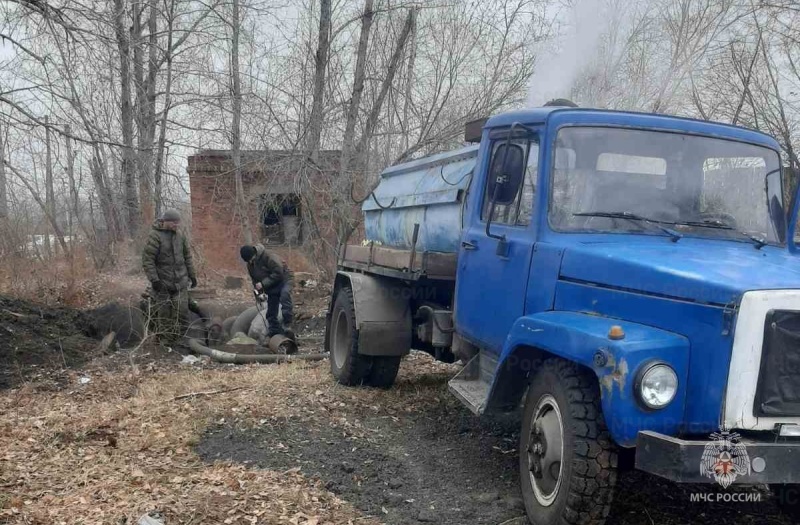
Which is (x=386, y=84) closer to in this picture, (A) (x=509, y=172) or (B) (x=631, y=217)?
(A) (x=509, y=172)

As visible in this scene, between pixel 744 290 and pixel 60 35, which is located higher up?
pixel 60 35

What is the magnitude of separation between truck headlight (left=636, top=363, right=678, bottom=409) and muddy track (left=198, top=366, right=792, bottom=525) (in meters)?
1.04

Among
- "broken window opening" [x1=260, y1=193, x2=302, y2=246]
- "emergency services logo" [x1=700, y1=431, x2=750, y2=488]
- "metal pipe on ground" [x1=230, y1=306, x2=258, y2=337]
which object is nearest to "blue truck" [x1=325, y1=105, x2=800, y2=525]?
"emergency services logo" [x1=700, y1=431, x2=750, y2=488]

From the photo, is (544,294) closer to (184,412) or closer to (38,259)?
(184,412)

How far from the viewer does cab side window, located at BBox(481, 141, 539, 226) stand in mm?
4430

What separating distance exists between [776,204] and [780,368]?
1.77 m

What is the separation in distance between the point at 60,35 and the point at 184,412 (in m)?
5.14

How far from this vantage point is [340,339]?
24.3 ft

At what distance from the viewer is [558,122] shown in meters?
4.36

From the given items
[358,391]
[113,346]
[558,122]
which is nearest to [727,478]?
[558,122]

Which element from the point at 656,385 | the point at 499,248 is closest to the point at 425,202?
the point at 499,248

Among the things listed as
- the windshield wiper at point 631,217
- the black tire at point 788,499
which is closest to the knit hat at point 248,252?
the windshield wiper at point 631,217

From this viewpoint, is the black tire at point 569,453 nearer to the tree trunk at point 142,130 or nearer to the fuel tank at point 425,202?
the fuel tank at point 425,202

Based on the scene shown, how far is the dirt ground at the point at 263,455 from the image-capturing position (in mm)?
4105
